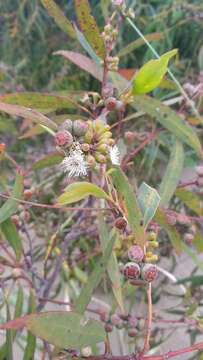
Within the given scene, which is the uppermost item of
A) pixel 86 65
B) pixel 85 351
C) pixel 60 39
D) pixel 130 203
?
pixel 60 39

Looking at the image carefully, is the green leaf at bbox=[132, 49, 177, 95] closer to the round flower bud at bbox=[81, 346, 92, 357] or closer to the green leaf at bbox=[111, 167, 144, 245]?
the green leaf at bbox=[111, 167, 144, 245]

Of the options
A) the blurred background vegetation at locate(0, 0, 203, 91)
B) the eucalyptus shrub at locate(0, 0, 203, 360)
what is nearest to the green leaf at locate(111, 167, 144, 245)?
the eucalyptus shrub at locate(0, 0, 203, 360)

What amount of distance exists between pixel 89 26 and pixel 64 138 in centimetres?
25

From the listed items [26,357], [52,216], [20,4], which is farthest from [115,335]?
[20,4]

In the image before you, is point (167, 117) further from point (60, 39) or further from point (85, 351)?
point (60, 39)

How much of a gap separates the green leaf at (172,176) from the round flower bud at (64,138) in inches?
10.0

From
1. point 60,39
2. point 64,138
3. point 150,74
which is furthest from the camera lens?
point 60,39

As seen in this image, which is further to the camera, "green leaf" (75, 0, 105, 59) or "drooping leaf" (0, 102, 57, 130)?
"green leaf" (75, 0, 105, 59)

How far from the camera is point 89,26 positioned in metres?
0.66

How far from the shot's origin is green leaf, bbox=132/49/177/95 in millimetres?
536

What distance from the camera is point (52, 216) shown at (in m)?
1.06

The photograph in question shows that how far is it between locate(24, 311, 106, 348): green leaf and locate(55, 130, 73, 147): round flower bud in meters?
0.13

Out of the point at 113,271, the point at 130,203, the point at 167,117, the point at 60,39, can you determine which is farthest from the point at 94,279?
the point at 60,39

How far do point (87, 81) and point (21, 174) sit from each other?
78cm
